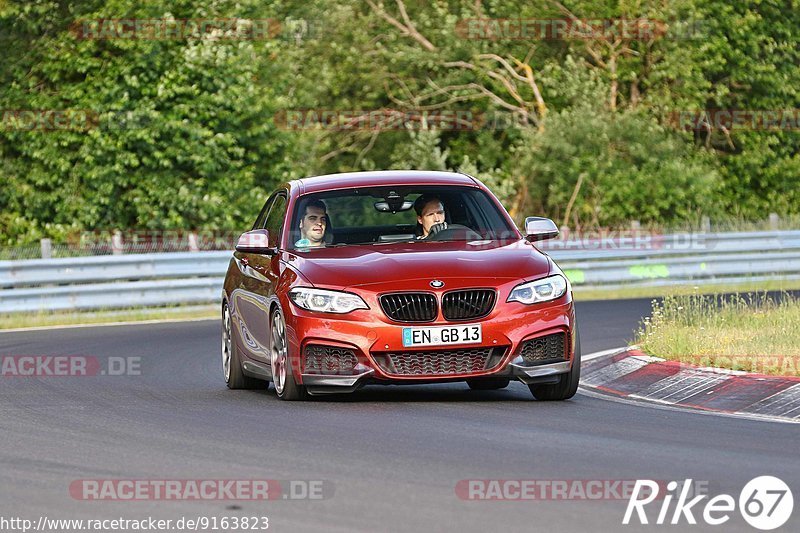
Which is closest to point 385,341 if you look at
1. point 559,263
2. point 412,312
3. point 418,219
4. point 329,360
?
point 412,312

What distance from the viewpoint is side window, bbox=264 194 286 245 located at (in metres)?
13.1

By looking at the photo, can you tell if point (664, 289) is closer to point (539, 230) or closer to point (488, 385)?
point (488, 385)

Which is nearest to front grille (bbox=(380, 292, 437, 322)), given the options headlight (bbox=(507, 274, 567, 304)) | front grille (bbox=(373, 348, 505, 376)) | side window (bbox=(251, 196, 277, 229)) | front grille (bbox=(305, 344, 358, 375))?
front grille (bbox=(373, 348, 505, 376))

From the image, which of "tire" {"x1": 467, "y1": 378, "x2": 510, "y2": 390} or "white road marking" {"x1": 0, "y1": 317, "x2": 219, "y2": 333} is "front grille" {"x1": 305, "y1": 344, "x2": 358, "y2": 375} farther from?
"white road marking" {"x1": 0, "y1": 317, "x2": 219, "y2": 333}

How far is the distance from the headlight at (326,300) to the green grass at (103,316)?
1224 cm

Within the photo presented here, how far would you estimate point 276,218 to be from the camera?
13.5 m

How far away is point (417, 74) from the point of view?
4506 centimetres

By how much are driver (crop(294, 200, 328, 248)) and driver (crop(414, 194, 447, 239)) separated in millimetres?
709

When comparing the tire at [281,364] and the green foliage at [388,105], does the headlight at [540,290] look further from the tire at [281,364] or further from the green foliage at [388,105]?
the green foliage at [388,105]

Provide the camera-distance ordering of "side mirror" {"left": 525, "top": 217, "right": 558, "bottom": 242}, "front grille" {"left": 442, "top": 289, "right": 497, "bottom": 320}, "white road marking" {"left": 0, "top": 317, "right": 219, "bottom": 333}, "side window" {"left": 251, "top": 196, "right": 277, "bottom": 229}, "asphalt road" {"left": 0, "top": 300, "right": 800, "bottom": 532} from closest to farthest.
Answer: "asphalt road" {"left": 0, "top": 300, "right": 800, "bottom": 532}
"front grille" {"left": 442, "top": 289, "right": 497, "bottom": 320}
"side mirror" {"left": 525, "top": 217, "right": 558, "bottom": 242}
"side window" {"left": 251, "top": 196, "right": 277, "bottom": 229}
"white road marking" {"left": 0, "top": 317, "right": 219, "bottom": 333}

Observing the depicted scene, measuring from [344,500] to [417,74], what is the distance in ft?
125

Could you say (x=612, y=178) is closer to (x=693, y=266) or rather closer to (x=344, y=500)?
(x=693, y=266)

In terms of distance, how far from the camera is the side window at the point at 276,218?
1307 centimetres

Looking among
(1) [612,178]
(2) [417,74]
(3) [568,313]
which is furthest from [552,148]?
(3) [568,313]
